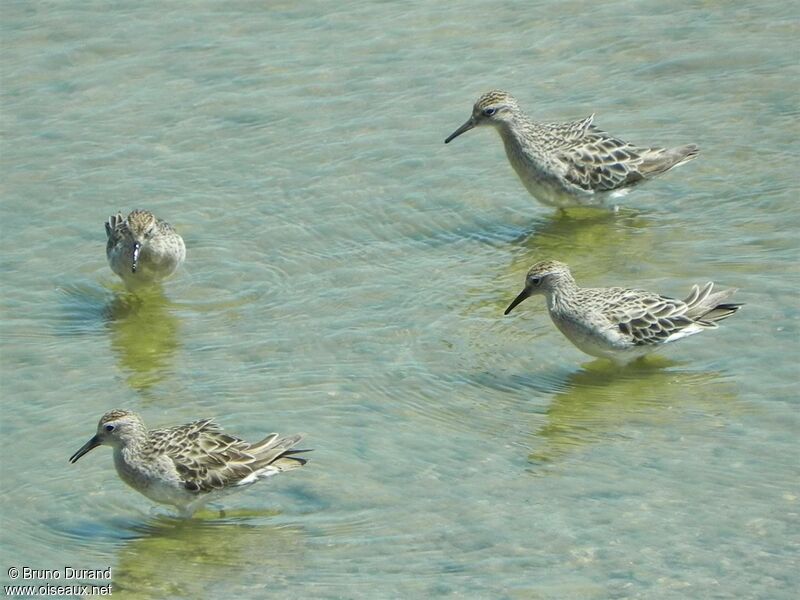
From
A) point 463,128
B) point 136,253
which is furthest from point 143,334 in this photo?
point 463,128

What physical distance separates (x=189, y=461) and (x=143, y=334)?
307 cm

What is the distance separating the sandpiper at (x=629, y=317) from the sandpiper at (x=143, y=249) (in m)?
3.10

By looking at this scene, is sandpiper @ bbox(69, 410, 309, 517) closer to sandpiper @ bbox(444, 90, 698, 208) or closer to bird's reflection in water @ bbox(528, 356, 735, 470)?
bird's reflection in water @ bbox(528, 356, 735, 470)

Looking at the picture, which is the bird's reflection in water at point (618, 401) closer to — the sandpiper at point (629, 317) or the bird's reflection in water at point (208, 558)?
the sandpiper at point (629, 317)

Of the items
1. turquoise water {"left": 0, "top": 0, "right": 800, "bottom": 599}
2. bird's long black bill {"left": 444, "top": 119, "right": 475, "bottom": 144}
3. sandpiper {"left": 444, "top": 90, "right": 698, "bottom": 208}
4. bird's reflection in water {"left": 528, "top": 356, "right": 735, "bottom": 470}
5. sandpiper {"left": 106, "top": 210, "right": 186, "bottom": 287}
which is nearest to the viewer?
turquoise water {"left": 0, "top": 0, "right": 800, "bottom": 599}

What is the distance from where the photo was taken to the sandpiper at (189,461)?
10406 mm

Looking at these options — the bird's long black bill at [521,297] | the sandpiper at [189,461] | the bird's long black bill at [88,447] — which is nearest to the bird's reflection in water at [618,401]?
the bird's long black bill at [521,297]

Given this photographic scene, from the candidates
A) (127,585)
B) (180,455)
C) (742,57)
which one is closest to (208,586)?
(127,585)

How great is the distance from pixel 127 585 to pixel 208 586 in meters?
0.49

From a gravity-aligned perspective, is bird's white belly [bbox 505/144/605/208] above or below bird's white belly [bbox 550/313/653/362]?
above

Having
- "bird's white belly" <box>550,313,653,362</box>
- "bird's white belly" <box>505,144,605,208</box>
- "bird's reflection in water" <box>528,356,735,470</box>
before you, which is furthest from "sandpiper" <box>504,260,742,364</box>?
"bird's white belly" <box>505,144,605,208</box>

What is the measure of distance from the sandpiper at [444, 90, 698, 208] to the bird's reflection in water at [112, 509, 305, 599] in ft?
18.3

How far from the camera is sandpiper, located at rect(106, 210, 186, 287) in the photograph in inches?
531

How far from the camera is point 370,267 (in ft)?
45.7
